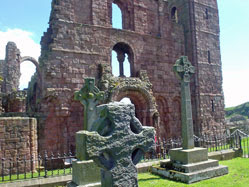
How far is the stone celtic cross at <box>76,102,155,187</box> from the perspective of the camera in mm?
3529

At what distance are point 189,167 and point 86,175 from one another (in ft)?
11.0

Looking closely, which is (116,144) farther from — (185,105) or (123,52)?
(123,52)

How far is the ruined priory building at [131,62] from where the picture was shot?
42.5 ft

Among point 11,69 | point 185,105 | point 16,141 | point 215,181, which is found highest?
point 11,69

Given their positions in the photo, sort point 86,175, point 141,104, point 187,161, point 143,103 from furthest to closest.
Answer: point 141,104
point 143,103
point 187,161
point 86,175

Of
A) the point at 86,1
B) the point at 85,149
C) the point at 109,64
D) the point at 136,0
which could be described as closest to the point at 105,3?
the point at 86,1

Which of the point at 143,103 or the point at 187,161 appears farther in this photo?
the point at 143,103

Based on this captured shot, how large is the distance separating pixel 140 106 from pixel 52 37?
6.92m

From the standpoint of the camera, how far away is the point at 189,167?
7305 mm

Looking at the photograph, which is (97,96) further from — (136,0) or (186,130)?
(136,0)

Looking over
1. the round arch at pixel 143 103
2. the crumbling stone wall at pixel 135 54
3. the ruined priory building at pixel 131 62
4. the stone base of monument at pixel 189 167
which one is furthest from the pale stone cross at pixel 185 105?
the crumbling stone wall at pixel 135 54

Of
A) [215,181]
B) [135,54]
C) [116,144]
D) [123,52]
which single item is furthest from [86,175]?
[123,52]

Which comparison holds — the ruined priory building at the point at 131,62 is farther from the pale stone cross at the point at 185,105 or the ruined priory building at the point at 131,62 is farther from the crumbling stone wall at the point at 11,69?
the pale stone cross at the point at 185,105

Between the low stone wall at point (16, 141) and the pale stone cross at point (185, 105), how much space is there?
6480mm
